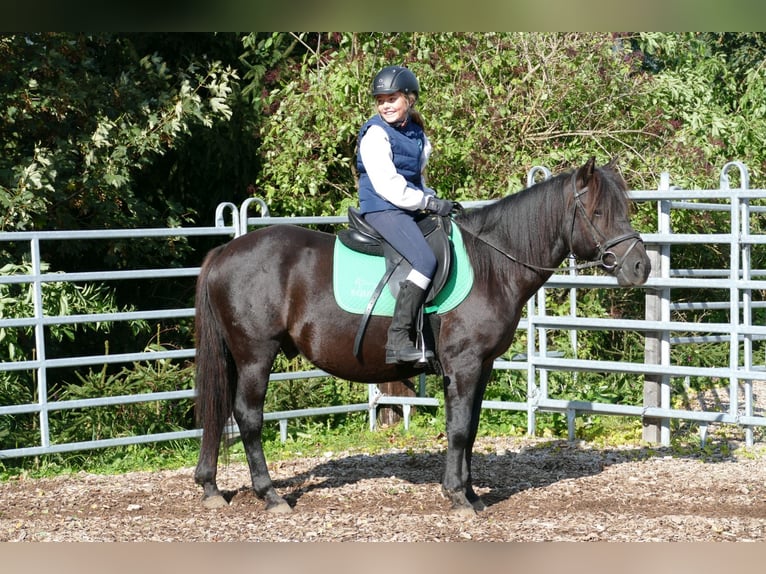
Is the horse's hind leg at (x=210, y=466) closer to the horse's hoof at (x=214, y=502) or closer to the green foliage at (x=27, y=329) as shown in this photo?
the horse's hoof at (x=214, y=502)

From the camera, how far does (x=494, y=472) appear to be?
6402 millimetres

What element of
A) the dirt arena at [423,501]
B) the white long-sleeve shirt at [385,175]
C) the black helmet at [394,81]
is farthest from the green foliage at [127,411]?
the black helmet at [394,81]

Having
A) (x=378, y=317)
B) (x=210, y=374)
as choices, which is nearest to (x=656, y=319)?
(x=378, y=317)

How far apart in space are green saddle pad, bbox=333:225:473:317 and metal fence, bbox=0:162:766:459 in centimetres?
161

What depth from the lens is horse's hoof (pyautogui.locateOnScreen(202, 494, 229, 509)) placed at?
5434 mm

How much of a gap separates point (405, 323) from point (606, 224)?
1273 millimetres

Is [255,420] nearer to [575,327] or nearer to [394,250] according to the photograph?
[394,250]

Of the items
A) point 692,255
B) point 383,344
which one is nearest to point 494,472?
point 383,344

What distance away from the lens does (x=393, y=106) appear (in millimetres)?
5066

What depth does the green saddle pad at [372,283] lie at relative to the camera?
5.19 m

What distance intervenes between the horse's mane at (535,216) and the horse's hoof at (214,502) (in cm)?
207

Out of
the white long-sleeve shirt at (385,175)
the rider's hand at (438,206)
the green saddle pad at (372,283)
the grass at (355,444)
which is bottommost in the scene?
the grass at (355,444)

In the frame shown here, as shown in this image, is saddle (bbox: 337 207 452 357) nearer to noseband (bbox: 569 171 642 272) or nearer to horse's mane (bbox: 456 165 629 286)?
horse's mane (bbox: 456 165 629 286)

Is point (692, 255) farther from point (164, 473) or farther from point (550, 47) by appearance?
point (164, 473)
